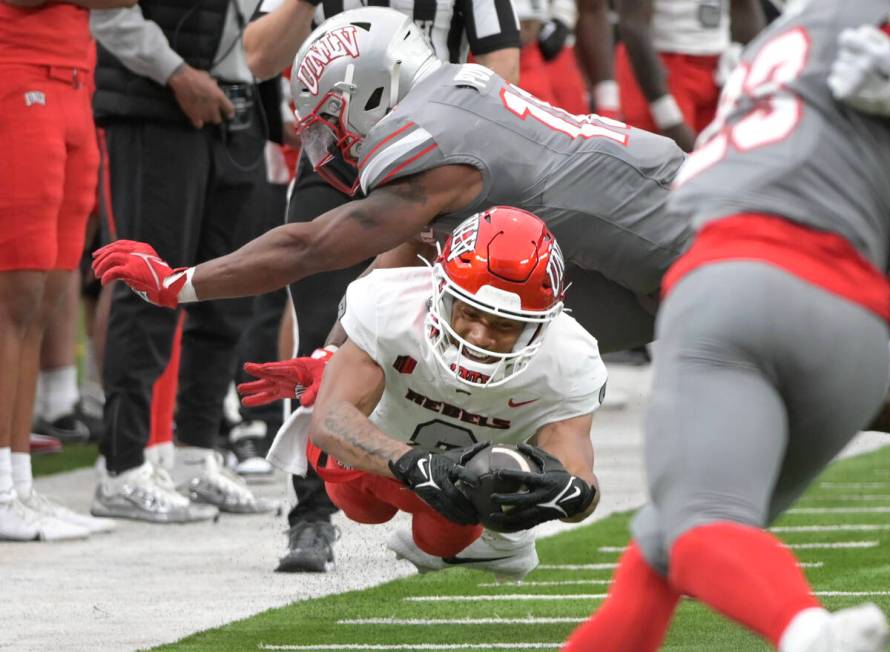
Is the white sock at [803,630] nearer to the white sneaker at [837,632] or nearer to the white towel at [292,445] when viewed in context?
the white sneaker at [837,632]

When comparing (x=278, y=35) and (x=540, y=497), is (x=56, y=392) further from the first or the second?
(x=540, y=497)

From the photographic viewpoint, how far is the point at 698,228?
2.81 m

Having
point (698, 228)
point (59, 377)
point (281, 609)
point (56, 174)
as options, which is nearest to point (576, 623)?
point (281, 609)

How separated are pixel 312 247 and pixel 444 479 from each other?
102 centimetres

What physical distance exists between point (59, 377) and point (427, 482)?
5.31m

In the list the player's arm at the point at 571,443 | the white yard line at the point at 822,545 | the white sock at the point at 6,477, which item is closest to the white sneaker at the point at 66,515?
the white sock at the point at 6,477

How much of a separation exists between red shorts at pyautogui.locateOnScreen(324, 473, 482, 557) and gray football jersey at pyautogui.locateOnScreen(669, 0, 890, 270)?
1691 millimetres

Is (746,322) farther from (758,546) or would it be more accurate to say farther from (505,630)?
(505,630)

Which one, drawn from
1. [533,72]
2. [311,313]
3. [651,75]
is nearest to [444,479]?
[311,313]

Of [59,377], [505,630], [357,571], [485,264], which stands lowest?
[59,377]

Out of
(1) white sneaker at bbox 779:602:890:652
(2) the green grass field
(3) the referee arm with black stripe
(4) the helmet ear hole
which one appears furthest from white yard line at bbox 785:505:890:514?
(1) white sneaker at bbox 779:602:890:652

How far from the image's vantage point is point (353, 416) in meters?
4.00

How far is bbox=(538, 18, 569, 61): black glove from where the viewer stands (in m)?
8.55

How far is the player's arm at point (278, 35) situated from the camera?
5.39 metres
